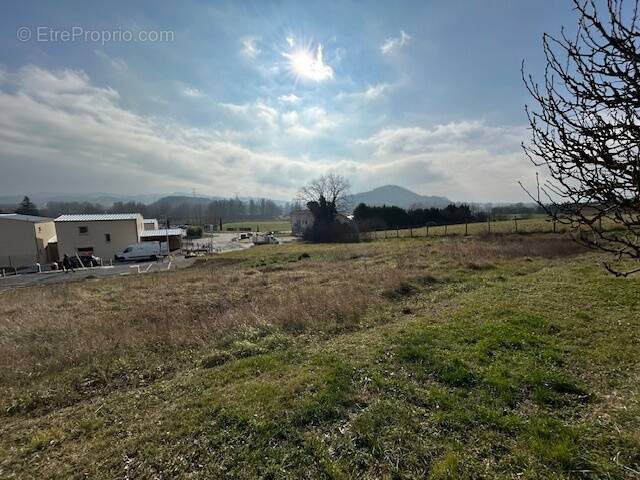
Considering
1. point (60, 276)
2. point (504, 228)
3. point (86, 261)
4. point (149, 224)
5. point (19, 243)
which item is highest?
point (149, 224)

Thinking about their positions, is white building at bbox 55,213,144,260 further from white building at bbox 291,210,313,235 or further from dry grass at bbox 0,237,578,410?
white building at bbox 291,210,313,235

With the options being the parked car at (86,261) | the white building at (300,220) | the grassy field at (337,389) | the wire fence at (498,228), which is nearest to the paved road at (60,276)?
the parked car at (86,261)

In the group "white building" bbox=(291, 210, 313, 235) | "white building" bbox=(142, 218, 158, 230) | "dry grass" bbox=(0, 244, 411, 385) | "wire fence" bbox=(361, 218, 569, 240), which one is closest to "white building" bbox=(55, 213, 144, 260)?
"white building" bbox=(142, 218, 158, 230)

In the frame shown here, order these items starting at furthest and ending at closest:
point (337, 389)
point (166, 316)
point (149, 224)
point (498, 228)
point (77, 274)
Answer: point (149, 224) < point (498, 228) < point (77, 274) < point (166, 316) < point (337, 389)

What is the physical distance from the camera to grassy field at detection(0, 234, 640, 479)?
9.98ft

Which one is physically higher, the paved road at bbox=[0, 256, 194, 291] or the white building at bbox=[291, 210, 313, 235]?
the white building at bbox=[291, 210, 313, 235]

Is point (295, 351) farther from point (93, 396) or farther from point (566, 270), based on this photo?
point (566, 270)

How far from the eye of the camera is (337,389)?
13.8 feet

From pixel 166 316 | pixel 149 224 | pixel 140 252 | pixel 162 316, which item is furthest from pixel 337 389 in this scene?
pixel 149 224

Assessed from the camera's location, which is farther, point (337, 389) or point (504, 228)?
point (504, 228)

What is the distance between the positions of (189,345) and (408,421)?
5028mm

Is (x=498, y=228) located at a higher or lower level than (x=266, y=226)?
lower

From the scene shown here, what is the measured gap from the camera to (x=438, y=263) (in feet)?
50.0

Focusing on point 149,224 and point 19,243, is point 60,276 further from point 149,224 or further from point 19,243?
point 149,224
